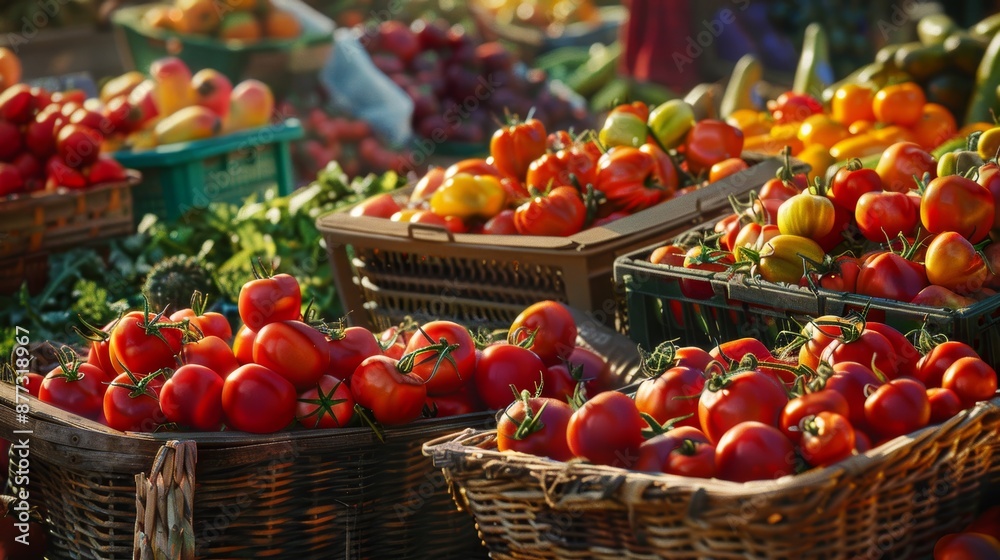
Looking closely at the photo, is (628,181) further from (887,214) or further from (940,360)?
(940,360)

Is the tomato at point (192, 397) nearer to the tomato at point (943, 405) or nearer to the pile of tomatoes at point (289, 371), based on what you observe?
the pile of tomatoes at point (289, 371)

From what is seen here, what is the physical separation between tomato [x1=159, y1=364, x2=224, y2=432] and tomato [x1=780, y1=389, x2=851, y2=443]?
45.2 inches

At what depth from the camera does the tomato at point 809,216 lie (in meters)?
2.47

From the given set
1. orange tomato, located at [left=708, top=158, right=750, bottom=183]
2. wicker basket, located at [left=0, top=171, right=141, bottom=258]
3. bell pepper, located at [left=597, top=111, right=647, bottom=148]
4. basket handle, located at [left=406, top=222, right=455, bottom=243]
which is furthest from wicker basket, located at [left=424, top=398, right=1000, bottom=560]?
wicker basket, located at [left=0, top=171, right=141, bottom=258]

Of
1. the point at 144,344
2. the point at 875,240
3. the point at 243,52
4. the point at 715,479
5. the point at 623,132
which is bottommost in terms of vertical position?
the point at 715,479

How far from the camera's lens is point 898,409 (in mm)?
1735

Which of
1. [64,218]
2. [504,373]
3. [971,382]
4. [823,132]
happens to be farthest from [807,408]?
[64,218]

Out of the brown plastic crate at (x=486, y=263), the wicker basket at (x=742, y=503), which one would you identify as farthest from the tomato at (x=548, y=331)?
the wicker basket at (x=742, y=503)

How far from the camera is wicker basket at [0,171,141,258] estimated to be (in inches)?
156

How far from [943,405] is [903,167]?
1113mm

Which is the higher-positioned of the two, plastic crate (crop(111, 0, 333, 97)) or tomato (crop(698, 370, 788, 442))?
plastic crate (crop(111, 0, 333, 97))

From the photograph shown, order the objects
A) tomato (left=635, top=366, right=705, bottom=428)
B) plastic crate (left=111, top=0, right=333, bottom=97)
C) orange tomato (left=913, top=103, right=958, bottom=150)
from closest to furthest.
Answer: tomato (left=635, top=366, right=705, bottom=428) < orange tomato (left=913, top=103, right=958, bottom=150) < plastic crate (left=111, top=0, right=333, bottom=97)

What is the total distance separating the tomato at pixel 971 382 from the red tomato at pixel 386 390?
3.36 ft

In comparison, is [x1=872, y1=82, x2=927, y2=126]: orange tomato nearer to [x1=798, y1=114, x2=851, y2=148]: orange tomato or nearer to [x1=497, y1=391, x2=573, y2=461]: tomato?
[x1=798, y1=114, x2=851, y2=148]: orange tomato
